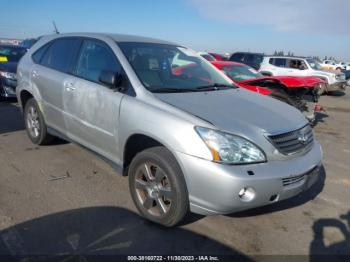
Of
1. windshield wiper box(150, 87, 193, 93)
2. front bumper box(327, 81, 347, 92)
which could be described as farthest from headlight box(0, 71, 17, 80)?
front bumper box(327, 81, 347, 92)

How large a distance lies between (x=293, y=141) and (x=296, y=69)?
15.9 metres

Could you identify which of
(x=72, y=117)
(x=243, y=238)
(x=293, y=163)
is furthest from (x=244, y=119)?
(x=72, y=117)

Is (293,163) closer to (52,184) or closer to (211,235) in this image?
(211,235)

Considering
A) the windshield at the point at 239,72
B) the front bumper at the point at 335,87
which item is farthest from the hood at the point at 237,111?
the front bumper at the point at 335,87

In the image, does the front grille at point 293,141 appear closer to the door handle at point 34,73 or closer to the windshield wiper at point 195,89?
the windshield wiper at point 195,89

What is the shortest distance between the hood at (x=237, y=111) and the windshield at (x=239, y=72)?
15.5 ft

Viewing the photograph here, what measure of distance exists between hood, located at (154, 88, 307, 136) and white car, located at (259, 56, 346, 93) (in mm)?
14224

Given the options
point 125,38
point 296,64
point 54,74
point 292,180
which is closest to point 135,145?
point 125,38

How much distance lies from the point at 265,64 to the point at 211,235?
16759 millimetres

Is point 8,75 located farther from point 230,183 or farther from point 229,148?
point 230,183

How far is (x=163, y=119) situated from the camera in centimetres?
320

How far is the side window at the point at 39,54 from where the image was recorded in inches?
211

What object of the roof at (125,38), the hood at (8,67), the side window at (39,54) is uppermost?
the roof at (125,38)

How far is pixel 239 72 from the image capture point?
907 cm
